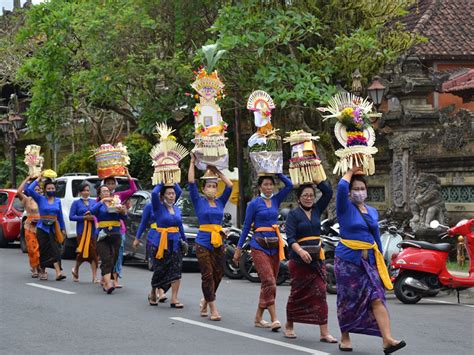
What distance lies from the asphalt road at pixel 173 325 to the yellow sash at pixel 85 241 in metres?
0.77

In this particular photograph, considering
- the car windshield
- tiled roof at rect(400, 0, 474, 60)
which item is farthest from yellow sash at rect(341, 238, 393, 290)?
tiled roof at rect(400, 0, 474, 60)

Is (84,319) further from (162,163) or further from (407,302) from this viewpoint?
(407,302)

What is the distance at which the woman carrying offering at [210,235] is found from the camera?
1141cm

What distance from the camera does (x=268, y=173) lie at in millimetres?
10953

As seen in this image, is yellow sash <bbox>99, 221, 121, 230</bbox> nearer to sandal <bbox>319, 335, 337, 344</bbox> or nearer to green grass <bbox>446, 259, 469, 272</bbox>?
sandal <bbox>319, 335, 337, 344</bbox>

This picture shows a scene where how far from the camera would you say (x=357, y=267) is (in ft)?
29.8

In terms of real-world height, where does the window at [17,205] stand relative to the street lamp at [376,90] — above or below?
below

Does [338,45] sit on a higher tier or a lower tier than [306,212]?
higher

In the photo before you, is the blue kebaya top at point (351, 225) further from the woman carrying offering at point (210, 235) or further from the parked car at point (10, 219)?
the parked car at point (10, 219)

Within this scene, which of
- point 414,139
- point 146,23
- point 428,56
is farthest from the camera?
point 428,56

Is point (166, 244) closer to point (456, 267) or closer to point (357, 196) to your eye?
point (357, 196)

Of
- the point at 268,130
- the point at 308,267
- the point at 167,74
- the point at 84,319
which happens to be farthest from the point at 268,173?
the point at 167,74

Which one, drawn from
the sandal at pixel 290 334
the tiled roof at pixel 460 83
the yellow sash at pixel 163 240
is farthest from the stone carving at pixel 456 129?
the sandal at pixel 290 334

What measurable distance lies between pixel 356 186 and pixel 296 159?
3.92 feet
